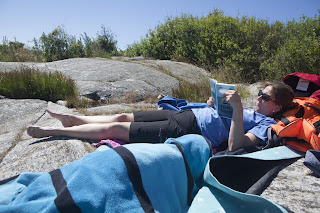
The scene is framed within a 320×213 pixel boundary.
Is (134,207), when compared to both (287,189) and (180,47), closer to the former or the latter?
(287,189)

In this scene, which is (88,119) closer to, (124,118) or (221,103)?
(124,118)

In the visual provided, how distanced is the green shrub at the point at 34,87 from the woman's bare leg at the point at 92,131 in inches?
114

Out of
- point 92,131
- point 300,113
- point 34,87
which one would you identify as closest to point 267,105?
point 300,113

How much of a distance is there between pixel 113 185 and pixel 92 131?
5.58ft

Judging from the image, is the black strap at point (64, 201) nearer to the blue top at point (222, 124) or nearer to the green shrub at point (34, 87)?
the blue top at point (222, 124)

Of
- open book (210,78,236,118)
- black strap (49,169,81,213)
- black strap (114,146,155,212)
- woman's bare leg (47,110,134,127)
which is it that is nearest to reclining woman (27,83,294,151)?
open book (210,78,236,118)

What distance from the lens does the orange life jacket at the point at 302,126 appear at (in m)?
2.38

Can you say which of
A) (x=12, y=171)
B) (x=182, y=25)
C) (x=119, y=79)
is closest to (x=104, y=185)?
(x=12, y=171)

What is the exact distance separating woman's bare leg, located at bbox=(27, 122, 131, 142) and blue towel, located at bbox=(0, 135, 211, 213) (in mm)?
1210

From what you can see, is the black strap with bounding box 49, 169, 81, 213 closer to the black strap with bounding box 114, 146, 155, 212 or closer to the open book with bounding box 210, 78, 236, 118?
the black strap with bounding box 114, 146, 155, 212

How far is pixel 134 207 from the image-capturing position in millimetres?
1437

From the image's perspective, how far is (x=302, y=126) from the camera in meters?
2.49

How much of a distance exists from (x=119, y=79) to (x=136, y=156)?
625cm

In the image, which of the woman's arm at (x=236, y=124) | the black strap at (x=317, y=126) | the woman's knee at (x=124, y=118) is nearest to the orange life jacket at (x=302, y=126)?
the black strap at (x=317, y=126)
